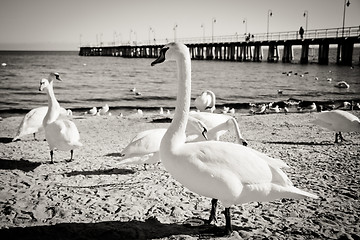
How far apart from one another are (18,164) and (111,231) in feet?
13.6

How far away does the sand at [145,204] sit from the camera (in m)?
3.62

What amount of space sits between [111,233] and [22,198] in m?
1.53

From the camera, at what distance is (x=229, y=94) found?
79.9ft

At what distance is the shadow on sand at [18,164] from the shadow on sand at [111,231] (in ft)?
10.2

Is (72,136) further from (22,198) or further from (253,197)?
(253,197)

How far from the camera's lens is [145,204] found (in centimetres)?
438

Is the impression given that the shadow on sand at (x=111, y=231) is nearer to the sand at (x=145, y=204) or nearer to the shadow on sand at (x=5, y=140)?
the sand at (x=145, y=204)

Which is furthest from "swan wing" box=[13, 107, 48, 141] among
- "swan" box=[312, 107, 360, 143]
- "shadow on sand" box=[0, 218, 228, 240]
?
"swan" box=[312, 107, 360, 143]

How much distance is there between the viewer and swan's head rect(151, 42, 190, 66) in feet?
11.8

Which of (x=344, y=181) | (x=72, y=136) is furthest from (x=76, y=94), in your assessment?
(x=344, y=181)

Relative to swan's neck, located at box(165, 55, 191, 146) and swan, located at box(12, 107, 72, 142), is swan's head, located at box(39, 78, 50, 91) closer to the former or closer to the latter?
swan, located at box(12, 107, 72, 142)

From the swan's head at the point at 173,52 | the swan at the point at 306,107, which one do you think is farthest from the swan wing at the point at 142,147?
the swan at the point at 306,107

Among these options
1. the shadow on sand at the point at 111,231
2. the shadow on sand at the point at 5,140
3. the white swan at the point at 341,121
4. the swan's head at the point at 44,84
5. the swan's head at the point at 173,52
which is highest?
the swan's head at the point at 173,52

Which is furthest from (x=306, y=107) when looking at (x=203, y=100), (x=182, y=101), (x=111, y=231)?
(x=111, y=231)
